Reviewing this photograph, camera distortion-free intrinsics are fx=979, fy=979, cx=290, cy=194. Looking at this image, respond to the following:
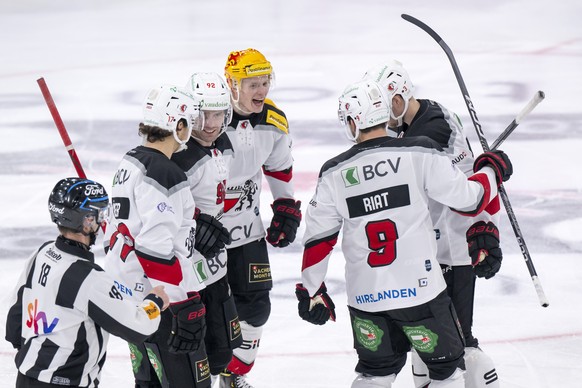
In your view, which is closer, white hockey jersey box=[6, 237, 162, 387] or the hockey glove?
white hockey jersey box=[6, 237, 162, 387]

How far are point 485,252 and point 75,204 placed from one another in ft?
5.39

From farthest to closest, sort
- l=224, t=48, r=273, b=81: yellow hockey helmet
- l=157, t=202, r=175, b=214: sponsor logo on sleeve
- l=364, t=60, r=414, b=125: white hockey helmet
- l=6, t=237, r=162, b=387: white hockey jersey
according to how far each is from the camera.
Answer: l=224, t=48, r=273, b=81: yellow hockey helmet → l=364, t=60, r=414, b=125: white hockey helmet → l=157, t=202, r=175, b=214: sponsor logo on sleeve → l=6, t=237, r=162, b=387: white hockey jersey

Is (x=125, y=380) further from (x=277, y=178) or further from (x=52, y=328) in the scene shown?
(x=52, y=328)

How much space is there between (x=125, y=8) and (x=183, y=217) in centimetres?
1069

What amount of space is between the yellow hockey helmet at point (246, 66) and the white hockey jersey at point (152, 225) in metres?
0.90

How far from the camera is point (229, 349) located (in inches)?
158

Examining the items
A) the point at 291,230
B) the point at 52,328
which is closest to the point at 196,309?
the point at 52,328

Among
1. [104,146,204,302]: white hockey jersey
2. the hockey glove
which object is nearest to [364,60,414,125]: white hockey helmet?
the hockey glove

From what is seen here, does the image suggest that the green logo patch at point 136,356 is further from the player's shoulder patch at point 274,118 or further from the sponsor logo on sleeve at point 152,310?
the player's shoulder patch at point 274,118

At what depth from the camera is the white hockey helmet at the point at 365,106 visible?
356 cm

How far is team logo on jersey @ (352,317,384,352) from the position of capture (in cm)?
370

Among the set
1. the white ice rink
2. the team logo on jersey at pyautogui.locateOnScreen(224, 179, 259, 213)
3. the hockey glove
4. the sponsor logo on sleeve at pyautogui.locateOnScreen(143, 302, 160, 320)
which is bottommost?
the white ice rink

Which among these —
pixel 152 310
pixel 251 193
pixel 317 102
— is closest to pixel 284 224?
pixel 251 193

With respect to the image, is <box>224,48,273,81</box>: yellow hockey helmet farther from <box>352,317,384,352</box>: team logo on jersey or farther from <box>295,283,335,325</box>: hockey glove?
<box>352,317,384,352</box>: team logo on jersey
